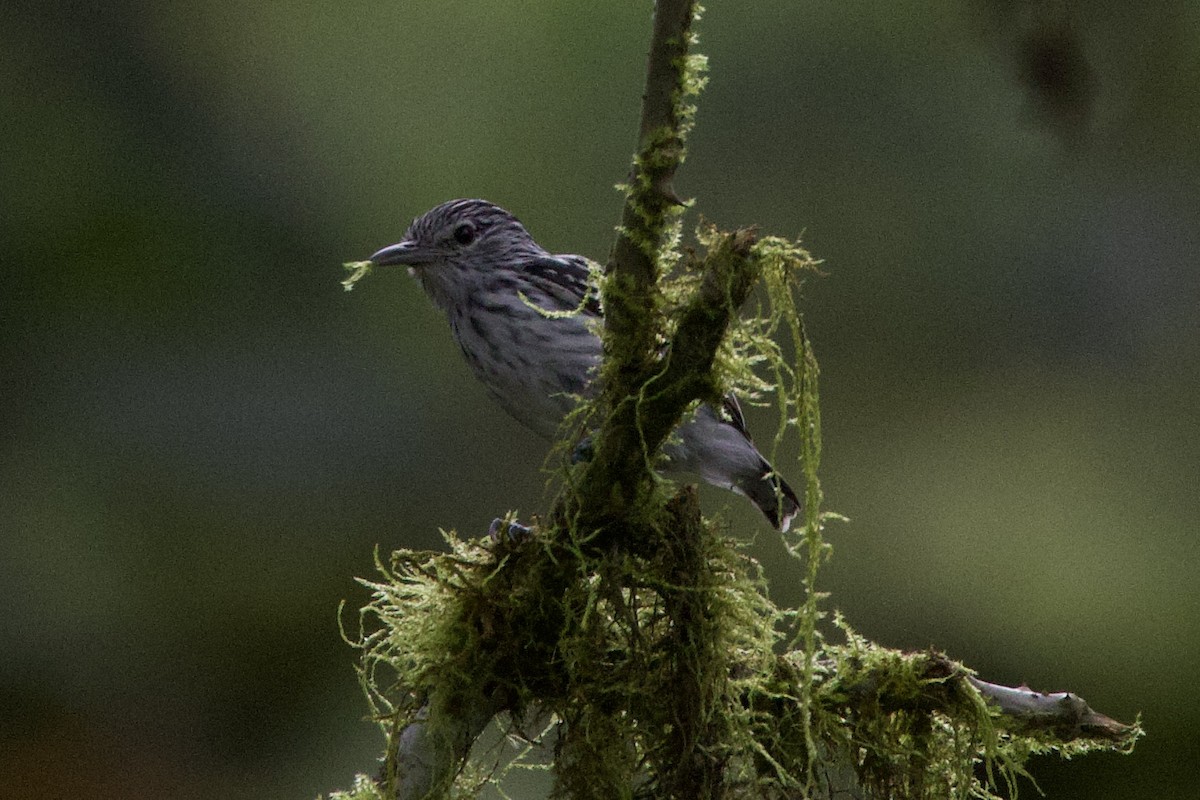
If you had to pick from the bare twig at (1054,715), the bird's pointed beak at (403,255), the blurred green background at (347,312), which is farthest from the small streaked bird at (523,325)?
the bare twig at (1054,715)

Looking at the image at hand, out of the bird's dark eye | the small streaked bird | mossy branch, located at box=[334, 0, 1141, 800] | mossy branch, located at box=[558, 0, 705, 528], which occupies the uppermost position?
the bird's dark eye

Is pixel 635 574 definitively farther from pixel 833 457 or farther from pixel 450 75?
pixel 450 75

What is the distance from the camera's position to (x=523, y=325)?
Result: 427cm

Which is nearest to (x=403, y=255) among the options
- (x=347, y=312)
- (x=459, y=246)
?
(x=459, y=246)

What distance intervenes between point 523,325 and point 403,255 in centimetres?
42

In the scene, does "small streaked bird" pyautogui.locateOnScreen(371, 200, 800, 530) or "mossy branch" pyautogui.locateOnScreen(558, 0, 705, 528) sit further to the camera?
"small streaked bird" pyautogui.locateOnScreen(371, 200, 800, 530)

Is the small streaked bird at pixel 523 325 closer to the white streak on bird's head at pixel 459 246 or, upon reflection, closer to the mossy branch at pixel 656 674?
the white streak on bird's head at pixel 459 246

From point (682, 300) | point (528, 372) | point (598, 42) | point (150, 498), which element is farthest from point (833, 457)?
point (150, 498)

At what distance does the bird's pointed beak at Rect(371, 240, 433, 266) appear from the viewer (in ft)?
14.1

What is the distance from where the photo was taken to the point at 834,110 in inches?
172

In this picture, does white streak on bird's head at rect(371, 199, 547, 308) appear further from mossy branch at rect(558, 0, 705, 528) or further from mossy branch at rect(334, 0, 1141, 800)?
mossy branch at rect(558, 0, 705, 528)

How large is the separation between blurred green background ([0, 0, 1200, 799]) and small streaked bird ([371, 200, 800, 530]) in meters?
0.14

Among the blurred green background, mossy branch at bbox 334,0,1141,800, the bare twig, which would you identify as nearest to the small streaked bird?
the blurred green background

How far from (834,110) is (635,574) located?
1991mm
